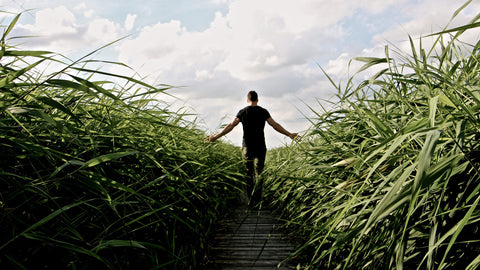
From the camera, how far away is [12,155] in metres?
1.51

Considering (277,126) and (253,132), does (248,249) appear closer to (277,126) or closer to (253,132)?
(253,132)

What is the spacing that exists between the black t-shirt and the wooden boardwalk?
1.64m

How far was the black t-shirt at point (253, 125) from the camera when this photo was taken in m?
5.64

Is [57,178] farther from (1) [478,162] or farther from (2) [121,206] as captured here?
(1) [478,162]

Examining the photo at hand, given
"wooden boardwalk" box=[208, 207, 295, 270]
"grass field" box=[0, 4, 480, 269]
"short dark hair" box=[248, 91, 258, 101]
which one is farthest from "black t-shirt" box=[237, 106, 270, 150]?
"grass field" box=[0, 4, 480, 269]

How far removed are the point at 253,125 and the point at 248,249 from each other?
2.70m

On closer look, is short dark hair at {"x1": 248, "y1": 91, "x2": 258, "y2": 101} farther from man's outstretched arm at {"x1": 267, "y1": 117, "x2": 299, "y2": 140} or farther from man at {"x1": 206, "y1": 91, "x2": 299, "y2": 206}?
man's outstretched arm at {"x1": 267, "y1": 117, "x2": 299, "y2": 140}

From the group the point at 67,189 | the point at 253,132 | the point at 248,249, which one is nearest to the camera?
the point at 67,189

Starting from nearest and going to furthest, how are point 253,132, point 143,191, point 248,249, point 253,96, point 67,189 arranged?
1. point 67,189
2. point 143,191
3. point 248,249
4. point 253,132
5. point 253,96

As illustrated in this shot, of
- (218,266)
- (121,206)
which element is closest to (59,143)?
(121,206)

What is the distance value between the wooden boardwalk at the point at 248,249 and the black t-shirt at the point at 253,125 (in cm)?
164

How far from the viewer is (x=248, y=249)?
10.4 ft

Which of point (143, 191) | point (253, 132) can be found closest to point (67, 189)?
point (143, 191)

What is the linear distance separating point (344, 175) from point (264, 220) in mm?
2174
